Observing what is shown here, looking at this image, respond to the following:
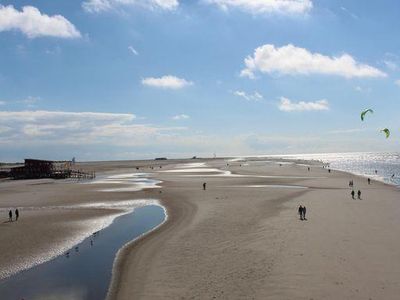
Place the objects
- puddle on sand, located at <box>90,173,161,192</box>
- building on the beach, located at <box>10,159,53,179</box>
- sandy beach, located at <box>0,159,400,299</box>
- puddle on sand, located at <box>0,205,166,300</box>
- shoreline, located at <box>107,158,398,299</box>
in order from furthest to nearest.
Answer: building on the beach, located at <box>10,159,53,179</box> → puddle on sand, located at <box>90,173,161,192</box> → puddle on sand, located at <box>0,205,166,300</box> → sandy beach, located at <box>0,159,400,299</box> → shoreline, located at <box>107,158,398,299</box>

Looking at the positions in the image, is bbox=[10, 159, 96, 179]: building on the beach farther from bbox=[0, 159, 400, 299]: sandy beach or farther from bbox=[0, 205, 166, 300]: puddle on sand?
bbox=[0, 205, 166, 300]: puddle on sand

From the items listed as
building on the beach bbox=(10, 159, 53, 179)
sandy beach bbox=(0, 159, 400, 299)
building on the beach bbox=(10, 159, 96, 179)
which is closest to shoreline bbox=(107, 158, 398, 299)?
sandy beach bbox=(0, 159, 400, 299)

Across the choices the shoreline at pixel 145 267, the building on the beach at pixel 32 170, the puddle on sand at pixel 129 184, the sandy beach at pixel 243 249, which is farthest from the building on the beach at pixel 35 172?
the shoreline at pixel 145 267

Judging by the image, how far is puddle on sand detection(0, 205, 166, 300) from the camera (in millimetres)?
17188

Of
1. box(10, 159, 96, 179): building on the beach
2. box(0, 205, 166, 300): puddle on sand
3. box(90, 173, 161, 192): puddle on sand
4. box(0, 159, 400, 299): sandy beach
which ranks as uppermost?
box(10, 159, 96, 179): building on the beach

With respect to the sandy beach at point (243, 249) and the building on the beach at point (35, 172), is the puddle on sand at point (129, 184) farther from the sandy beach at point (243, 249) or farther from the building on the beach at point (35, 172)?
the sandy beach at point (243, 249)

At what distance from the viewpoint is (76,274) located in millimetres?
19797

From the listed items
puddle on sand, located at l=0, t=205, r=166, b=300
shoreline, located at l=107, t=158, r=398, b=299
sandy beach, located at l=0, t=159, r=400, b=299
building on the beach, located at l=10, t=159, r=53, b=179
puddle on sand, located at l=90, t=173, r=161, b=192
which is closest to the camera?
shoreline, located at l=107, t=158, r=398, b=299

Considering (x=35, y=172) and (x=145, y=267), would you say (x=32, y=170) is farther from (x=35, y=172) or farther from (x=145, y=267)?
(x=145, y=267)

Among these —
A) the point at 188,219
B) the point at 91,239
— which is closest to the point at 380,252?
the point at 188,219

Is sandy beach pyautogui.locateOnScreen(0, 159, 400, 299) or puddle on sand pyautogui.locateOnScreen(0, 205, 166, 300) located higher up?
sandy beach pyautogui.locateOnScreen(0, 159, 400, 299)

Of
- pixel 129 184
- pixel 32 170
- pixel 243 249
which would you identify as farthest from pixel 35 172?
pixel 243 249

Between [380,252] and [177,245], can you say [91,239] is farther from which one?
[380,252]

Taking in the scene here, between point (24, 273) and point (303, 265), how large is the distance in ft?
44.0
